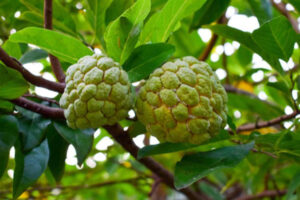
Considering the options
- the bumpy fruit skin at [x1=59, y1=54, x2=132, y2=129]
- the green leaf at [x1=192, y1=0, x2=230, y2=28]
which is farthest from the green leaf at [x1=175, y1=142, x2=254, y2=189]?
the green leaf at [x1=192, y1=0, x2=230, y2=28]

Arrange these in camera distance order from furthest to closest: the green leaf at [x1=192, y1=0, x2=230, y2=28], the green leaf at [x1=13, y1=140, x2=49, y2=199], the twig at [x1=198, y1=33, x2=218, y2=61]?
the twig at [x1=198, y1=33, x2=218, y2=61]
the green leaf at [x1=192, y1=0, x2=230, y2=28]
the green leaf at [x1=13, y1=140, x2=49, y2=199]

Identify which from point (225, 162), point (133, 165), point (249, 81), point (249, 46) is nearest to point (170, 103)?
point (225, 162)

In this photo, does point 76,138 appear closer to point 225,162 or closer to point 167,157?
point 225,162

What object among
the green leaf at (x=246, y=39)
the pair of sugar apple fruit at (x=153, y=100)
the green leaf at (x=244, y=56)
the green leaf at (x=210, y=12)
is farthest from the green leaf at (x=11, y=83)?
the green leaf at (x=244, y=56)

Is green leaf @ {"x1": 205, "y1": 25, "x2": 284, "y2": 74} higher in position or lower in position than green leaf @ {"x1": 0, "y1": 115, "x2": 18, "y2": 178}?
higher

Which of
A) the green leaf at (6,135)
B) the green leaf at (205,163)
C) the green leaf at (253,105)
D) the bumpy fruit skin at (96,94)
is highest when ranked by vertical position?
the bumpy fruit skin at (96,94)

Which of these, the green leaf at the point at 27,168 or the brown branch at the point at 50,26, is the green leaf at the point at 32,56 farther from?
the green leaf at the point at 27,168

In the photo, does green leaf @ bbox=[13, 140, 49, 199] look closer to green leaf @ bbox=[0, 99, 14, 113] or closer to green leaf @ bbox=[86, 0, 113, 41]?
green leaf @ bbox=[0, 99, 14, 113]

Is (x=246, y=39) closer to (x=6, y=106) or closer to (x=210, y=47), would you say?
(x=210, y=47)
